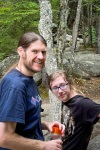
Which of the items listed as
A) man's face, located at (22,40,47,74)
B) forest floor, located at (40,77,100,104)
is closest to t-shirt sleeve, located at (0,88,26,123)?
man's face, located at (22,40,47,74)

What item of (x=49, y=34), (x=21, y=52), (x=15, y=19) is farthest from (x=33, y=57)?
(x=15, y=19)

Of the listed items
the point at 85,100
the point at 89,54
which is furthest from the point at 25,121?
the point at 89,54

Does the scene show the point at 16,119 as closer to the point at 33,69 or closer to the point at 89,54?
the point at 33,69

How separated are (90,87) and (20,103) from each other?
10.9 m

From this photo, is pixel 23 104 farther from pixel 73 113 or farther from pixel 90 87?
pixel 90 87

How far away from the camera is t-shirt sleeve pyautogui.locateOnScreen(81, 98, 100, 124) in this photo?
2.69 m

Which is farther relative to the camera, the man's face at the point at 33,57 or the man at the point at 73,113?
the man at the point at 73,113

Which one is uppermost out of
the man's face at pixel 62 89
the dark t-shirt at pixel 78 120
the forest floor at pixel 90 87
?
the man's face at pixel 62 89

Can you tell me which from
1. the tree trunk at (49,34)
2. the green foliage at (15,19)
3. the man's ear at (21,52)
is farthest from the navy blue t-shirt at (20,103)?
the green foliage at (15,19)

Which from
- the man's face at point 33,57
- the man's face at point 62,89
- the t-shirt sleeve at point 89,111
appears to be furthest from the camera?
the man's face at point 62,89

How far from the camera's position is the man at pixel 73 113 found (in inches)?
110

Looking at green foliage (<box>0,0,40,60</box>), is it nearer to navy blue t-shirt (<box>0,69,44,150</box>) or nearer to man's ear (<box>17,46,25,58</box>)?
man's ear (<box>17,46,25,58</box>)

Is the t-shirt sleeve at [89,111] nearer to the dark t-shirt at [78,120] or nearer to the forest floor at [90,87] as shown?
the dark t-shirt at [78,120]

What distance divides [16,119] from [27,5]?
7.89 meters
